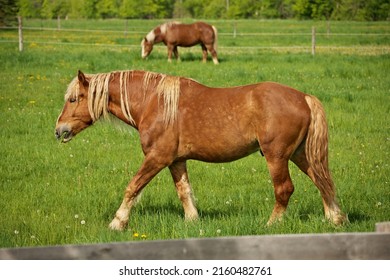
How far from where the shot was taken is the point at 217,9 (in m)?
96.7

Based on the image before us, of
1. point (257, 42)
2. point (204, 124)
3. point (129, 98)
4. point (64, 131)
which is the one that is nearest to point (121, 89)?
point (129, 98)

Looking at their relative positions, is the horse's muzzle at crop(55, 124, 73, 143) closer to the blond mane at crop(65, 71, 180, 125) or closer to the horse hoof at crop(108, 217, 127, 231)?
the blond mane at crop(65, 71, 180, 125)

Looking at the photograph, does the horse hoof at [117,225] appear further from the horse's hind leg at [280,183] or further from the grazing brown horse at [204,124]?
the horse's hind leg at [280,183]

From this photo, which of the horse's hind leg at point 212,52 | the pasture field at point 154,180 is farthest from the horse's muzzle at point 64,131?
the horse's hind leg at point 212,52

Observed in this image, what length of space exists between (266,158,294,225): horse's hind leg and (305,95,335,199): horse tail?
32cm

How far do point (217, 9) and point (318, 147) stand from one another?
3654 inches

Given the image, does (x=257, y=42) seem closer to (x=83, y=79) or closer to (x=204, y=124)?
(x=83, y=79)

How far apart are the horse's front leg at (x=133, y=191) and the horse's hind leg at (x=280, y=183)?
3.82ft

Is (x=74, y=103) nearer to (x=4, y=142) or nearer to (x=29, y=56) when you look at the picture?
(x=4, y=142)

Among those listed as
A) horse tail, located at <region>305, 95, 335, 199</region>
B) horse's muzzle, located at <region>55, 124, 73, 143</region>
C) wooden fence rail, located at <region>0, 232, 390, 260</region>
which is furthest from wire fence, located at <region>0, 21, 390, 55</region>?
wooden fence rail, located at <region>0, 232, 390, 260</region>

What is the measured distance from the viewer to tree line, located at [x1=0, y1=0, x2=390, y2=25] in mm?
45628

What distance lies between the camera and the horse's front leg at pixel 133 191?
6379 millimetres

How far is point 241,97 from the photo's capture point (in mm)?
6430
